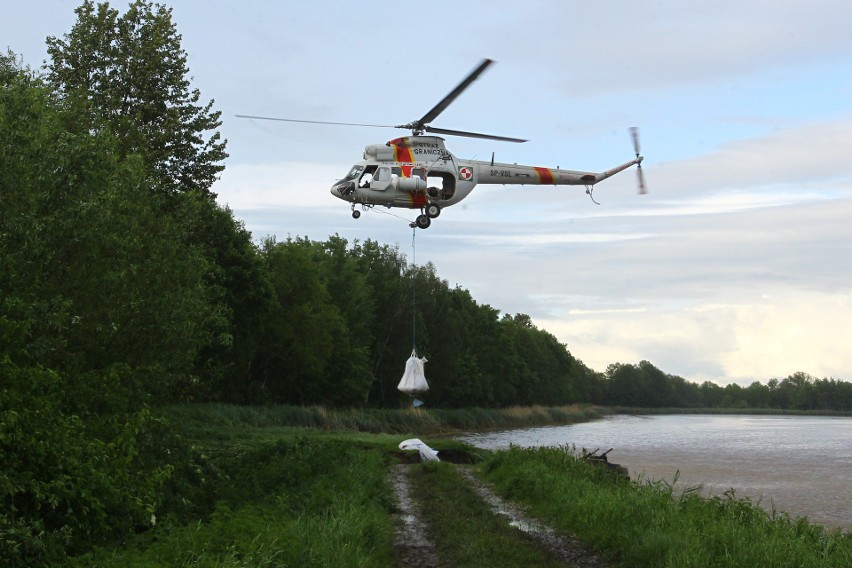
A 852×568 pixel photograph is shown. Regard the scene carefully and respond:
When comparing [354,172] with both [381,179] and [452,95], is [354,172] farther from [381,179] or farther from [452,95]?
[452,95]

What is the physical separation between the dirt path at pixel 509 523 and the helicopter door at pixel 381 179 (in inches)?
296

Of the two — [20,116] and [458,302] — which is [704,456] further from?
[458,302]

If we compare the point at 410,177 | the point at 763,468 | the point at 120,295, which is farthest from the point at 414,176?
the point at 763,468

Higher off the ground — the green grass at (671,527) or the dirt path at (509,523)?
the green grass at (671,527)

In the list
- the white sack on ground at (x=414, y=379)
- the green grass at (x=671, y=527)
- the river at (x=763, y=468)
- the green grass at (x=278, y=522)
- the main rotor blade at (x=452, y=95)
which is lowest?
A: the river at (x=763, y=468)

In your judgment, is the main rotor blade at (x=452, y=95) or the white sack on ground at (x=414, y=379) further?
the white sack on ground at (x=414, y=379)

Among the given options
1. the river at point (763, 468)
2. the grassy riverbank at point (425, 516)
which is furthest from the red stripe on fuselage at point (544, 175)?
the river at point (763, 468)

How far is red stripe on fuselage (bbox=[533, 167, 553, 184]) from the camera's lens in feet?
83.2

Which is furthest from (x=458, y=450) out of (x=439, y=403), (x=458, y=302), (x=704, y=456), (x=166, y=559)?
(x=458, y=302)

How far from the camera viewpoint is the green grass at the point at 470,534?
1266 centimetres

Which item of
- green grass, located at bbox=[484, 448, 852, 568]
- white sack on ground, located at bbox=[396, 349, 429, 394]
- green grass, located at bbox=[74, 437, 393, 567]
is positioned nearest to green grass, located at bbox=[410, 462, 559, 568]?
green grass, located at bbox=[74, 437, 393, 567]

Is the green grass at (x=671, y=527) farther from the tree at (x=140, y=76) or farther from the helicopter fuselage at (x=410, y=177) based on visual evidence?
the tree at (x=140, y=76)

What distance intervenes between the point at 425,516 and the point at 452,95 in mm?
9143

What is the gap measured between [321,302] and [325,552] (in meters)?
45.9
